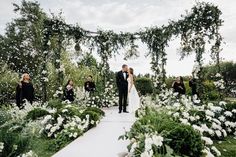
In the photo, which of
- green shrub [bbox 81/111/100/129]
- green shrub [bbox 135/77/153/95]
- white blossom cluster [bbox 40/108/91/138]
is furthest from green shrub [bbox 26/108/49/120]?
green shrub [bbox 135/77/153/95]

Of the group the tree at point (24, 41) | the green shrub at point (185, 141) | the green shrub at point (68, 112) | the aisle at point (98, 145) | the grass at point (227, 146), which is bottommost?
the grass at point (227, 146)

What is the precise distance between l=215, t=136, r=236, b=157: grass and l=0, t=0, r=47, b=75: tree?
35756 millimetres

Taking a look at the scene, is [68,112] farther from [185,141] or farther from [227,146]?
[185,141]

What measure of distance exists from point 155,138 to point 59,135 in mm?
4634

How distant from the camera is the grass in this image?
8477 millimetres

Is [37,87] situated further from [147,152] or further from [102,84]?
[147,152]

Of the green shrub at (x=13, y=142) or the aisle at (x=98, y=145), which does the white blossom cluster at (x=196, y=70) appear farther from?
the green shrub at (x=13, y=142)

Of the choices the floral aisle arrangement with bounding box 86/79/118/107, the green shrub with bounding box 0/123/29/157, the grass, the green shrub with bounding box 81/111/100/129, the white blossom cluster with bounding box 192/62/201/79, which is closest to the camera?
the green shrub with bounding box 0/123/29/157

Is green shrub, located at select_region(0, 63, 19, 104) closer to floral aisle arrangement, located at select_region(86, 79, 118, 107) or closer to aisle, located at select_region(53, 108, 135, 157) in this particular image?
floral aisle arrangement, located at select_region(86, 79, 118, 107)

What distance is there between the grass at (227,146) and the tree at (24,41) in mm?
35756

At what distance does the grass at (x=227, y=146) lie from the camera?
8.48 m

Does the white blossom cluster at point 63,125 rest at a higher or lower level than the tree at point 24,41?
lower

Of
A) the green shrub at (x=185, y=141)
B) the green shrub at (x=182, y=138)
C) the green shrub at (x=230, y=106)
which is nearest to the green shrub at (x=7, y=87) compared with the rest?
the green shrub at (x=230, y=106)

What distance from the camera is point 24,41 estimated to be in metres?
46.1
